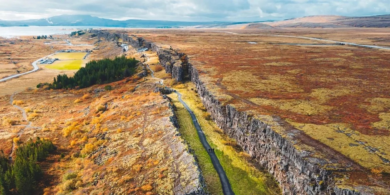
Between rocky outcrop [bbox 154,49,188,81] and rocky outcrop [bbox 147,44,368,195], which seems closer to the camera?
rocky outcrop [bbox 147,44,368,195]

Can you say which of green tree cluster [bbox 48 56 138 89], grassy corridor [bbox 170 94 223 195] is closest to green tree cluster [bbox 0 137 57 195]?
grassy corridor [bbox 170 94 223 195]

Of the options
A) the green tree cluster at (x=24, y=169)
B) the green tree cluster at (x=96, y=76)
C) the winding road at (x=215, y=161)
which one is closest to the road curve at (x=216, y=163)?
the winding road at (x=215, y=161)

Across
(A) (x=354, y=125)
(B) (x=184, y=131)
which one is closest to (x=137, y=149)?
(B) (x=184, y=131)

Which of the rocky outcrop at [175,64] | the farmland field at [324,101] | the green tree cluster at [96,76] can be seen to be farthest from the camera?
the green tree cluster at [96,76]

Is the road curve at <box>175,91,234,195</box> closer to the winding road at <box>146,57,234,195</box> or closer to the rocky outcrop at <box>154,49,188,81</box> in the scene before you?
the winding road at <box>146,57,234,195</box>

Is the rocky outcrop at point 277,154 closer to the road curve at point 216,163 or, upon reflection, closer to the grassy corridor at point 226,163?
the grassy corridor at point 226,163

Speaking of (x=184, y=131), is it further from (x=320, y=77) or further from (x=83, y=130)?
(x=320, y=77)
